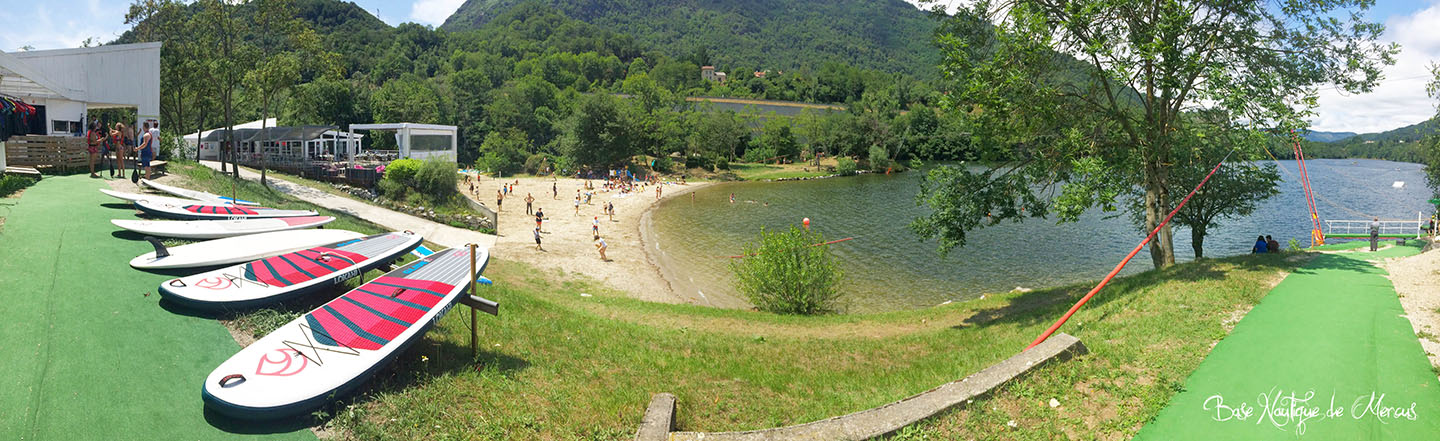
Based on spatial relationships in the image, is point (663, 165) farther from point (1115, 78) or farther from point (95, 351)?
point (95, 351)

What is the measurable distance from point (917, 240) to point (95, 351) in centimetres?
3096

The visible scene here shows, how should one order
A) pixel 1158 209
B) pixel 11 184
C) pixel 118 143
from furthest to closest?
1. pixel 118 143
2. pixel 11 184
3. pixel 1158 209

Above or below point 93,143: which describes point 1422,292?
below

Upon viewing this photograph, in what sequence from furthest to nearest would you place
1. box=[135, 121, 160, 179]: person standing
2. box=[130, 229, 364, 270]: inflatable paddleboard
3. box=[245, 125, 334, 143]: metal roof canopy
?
box=[245, 125, 334, 143]: metal roof canopy
box=[135, 121, 160, 179]: person standing
box=[130, 229, 364, 270]: inflatable paddleboard

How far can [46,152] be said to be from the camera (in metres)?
19.2

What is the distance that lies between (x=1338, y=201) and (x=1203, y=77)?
5697cm

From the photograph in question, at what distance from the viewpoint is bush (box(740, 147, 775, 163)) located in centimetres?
8481

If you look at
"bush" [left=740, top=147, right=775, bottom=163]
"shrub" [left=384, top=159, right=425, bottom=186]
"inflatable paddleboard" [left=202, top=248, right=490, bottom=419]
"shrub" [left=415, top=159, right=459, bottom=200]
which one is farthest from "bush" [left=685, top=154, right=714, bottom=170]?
"inflatable paddleboard" [left=202, top=248, right=490, bottom=419]

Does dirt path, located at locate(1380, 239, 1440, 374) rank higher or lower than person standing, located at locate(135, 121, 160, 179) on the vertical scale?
lower

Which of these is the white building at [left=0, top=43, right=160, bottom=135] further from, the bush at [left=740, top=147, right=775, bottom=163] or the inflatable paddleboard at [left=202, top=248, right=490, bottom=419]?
the bush at [left=740, top=147, right=775, bottom=163]

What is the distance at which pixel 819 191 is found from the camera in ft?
198

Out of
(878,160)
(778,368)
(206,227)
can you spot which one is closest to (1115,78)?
(778,368)

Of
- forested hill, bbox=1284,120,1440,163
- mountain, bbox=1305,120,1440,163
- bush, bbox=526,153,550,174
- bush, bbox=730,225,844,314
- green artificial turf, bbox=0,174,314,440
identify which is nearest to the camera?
green artificial turf, bbox=0,174,314,440

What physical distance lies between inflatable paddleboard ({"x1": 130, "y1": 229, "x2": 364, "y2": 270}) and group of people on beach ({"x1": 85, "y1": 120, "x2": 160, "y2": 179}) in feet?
40.6
